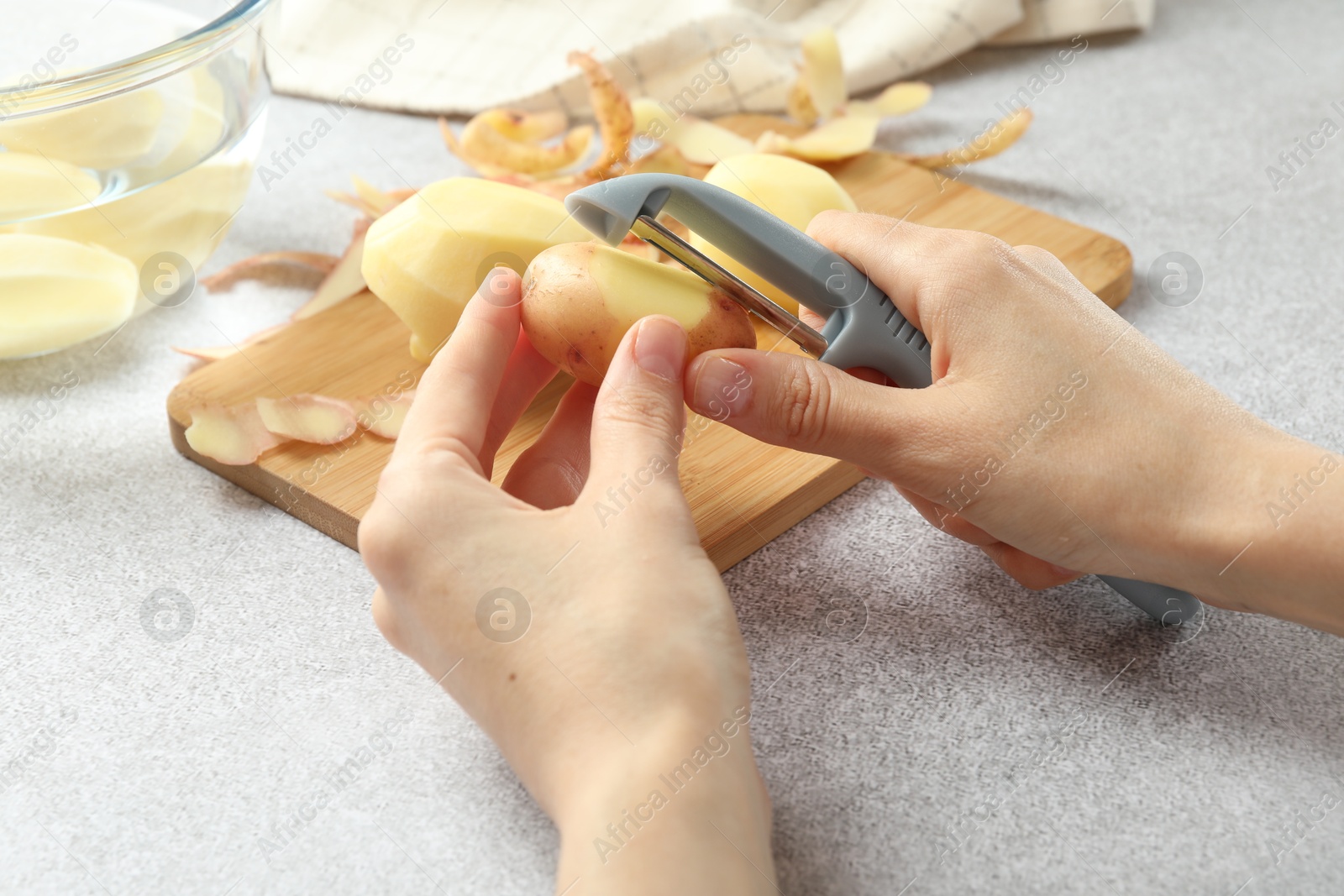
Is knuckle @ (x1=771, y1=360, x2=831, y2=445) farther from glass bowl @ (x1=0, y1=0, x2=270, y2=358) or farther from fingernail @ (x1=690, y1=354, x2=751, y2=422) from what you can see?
glass bowl @ (x1=0, y1=0, x2=270, y2=358)

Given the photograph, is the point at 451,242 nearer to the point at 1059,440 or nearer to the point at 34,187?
the point at 34,187

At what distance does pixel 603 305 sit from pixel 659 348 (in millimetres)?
116

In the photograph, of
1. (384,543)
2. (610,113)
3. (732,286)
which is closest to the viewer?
(384,543)

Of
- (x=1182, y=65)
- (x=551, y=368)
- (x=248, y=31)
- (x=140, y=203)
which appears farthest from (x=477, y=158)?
(x=1182, y=65)

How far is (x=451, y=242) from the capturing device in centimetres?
105

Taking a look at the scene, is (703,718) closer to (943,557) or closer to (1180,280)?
(943,557)

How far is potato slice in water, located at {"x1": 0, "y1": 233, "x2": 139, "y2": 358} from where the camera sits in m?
1.07

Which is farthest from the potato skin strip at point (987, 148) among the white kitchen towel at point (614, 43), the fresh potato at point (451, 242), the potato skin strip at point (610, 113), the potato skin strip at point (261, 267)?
the potato skin strip at point (261, 267)

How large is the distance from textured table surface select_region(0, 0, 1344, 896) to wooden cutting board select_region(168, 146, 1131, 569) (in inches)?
1.2

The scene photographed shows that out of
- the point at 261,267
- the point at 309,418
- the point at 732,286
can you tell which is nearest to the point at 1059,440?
the point at 732,286

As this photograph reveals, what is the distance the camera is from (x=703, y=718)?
0.67 m

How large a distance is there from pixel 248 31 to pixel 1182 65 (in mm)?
1492

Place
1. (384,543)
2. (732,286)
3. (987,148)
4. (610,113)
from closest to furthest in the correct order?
(384,543)
(732,286)
(610,113)
(987,148)

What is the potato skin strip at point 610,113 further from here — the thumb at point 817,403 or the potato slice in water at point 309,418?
the thumb at point 817,403
